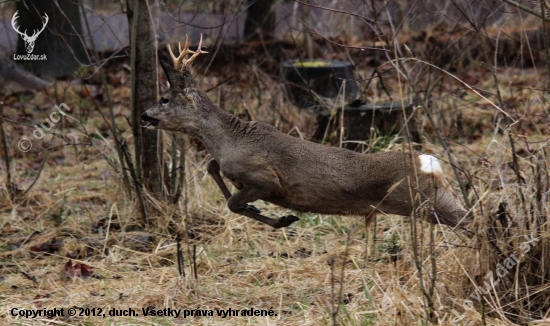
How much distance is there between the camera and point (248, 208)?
18.7 ft

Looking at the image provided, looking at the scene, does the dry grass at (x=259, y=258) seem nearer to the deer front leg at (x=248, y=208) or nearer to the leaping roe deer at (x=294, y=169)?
the leaping roe deer at (x=294, y=169)

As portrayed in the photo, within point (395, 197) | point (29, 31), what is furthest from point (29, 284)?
point (29, 31)

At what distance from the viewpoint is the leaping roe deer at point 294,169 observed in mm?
5293

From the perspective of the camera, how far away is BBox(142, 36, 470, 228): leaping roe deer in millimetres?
5293

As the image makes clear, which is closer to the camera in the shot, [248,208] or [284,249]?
[248,208]

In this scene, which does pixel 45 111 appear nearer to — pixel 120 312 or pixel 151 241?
pixel 151 241

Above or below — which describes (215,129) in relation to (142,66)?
below

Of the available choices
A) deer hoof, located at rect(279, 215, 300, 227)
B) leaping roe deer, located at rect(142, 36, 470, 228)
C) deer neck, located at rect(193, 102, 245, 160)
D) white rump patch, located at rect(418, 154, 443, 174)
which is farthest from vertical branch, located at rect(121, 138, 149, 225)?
white rump patch, located at rect(418, 154, 443, 174)

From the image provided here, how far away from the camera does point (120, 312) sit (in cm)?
491

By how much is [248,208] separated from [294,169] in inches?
19.6

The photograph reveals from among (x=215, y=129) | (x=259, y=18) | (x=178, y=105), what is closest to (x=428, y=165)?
(x=215, y=129)

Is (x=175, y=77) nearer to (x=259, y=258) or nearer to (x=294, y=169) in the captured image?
(x=294, y=169)

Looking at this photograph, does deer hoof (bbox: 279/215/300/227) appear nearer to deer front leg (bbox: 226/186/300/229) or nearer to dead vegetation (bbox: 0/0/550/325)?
deer front leg (bbox: 226/186/300/229)

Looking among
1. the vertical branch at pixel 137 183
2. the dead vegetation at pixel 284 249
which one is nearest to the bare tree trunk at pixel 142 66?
the vertical branch at pixel 137 183
